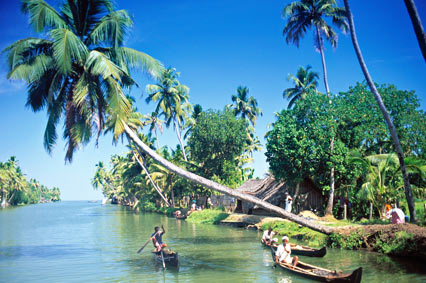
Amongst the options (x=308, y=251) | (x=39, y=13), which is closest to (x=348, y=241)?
(x=308, y=251)

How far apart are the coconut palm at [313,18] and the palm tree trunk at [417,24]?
14.0 m

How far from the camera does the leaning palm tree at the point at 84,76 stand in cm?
1080

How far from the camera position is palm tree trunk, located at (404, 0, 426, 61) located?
8055 millimetres

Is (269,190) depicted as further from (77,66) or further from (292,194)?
(77,66)

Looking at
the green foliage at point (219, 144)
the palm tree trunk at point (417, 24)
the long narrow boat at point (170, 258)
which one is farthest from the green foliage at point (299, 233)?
the green foliage at point (219, 144)

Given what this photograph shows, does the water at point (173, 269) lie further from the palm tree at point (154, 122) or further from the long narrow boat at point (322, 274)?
the palm tree at point (154, 122)

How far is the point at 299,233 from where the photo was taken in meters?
17.7

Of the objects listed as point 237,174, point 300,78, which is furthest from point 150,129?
point 300,78

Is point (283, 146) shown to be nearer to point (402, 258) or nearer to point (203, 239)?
point (203, 239)

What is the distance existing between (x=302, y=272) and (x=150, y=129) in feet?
120

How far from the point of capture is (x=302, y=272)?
9727 millimetres

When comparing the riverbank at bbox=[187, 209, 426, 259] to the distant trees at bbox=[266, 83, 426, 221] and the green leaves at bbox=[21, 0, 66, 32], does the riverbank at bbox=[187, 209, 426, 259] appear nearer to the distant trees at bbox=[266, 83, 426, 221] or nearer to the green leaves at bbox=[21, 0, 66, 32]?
the distant trees at bbox=[266, 83, 426, 221]

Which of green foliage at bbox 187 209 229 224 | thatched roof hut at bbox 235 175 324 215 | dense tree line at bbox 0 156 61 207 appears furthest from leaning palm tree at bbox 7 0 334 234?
dense tree line at bbox 0 156 61 207

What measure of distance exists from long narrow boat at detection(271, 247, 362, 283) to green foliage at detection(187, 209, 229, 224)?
1777 centimetres
